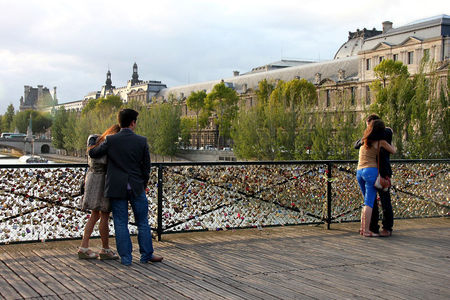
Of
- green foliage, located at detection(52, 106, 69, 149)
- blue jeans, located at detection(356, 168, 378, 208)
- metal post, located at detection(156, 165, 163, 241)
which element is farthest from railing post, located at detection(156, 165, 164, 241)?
green foliage, located at detection(52, 106, 69, 149)

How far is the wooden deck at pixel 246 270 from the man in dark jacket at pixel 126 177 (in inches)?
11.8

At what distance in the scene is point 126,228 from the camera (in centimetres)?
661

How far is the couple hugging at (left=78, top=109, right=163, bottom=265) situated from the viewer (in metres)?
6.46

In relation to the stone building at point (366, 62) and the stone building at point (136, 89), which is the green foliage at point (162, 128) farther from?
→ the stone building at point (136, 89)

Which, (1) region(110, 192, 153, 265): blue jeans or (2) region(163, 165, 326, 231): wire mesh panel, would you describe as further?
(2) region(163, 165, 326, 231): wire mesh panel

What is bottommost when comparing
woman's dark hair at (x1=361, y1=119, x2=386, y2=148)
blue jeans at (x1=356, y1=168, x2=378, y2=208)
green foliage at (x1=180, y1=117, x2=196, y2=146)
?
blue jeans at (x1=356, y1=168, x2=378, y2=208)

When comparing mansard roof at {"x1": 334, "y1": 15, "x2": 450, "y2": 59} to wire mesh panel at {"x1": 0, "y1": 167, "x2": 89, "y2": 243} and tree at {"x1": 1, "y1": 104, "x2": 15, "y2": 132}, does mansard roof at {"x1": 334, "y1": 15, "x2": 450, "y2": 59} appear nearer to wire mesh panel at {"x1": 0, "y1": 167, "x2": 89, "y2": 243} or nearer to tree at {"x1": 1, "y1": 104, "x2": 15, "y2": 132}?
wire mesh panel at {"x1": 0, "y1": 167, "x2": 89, "y2": 243}

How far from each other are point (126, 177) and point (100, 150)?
1.48ft

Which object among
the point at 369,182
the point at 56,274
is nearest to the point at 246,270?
the point at 56,274

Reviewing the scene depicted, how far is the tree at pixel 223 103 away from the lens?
66.8 m

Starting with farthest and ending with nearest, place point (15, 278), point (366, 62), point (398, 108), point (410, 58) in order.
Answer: point (366, 62)
point (410, 58)
point (398, 108)
point (15, 278)

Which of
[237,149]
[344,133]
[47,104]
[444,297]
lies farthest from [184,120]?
[47,104]

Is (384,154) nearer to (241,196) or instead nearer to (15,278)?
(241,196)

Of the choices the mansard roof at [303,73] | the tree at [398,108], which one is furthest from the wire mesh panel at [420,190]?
the mansard roof at [303,73]
